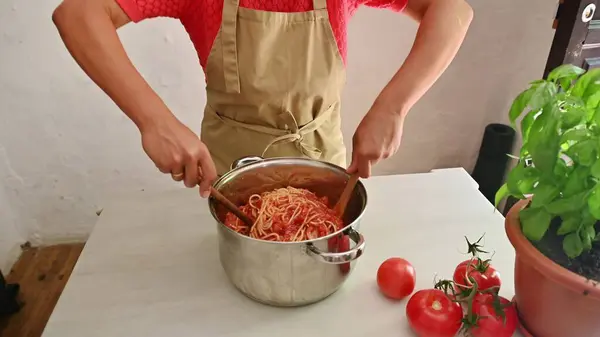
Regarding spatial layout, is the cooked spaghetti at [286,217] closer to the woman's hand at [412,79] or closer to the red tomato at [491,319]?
the woman's hand at [412,79]

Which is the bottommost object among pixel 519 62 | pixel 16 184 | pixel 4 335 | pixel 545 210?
pixel 4 335

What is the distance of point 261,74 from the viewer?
3.43 feet

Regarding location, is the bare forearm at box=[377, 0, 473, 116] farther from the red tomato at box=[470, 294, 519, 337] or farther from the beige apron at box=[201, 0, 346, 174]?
the red tomato at box=[470, 294, 519, 337]

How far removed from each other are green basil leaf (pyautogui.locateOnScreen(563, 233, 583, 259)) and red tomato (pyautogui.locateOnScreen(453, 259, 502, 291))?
0.14 metres

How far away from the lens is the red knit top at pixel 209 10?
963 mm

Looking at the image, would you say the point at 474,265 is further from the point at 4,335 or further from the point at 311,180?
the point at 4,335

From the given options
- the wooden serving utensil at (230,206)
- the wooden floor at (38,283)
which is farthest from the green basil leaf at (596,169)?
the wooden floor at (38,283)

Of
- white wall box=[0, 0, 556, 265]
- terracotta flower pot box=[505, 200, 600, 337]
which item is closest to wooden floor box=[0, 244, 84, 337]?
white wall box=[0, 0, 556, 265]

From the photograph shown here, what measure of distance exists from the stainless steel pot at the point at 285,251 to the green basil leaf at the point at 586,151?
0.29 m

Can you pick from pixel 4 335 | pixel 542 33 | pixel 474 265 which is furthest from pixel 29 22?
pixel 542 33

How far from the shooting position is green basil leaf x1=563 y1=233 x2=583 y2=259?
25.8 inches

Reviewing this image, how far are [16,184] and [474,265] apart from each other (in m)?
1.65

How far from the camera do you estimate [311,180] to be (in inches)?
36.5

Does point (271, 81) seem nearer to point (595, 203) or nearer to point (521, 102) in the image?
point (521, 102)
